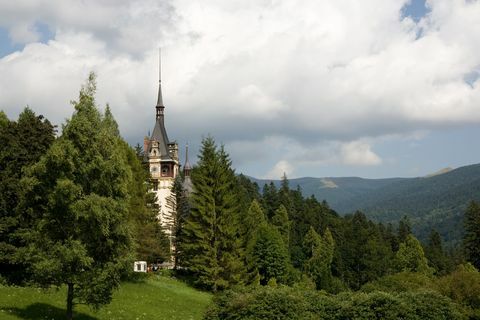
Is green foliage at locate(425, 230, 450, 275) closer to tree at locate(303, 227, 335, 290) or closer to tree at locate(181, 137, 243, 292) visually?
tree at locate(303, 227, 335, 290)

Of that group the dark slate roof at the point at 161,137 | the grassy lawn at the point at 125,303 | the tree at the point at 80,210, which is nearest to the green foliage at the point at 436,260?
the dark slate roof at the point at 161,137

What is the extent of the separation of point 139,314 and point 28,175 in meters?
11.8

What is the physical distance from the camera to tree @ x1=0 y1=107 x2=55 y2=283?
34938mm

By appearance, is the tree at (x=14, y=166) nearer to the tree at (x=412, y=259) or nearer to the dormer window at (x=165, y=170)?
the dormer window at (x=165, y=170)

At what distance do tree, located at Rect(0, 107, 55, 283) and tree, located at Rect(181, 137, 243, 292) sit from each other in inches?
759

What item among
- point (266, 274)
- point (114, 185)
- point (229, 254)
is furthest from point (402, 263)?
point (114, 185)

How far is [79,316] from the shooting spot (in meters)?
27.8

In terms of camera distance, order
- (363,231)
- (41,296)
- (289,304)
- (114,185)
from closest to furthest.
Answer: (114,185)
(289,304)
(41,296)
(363,231)

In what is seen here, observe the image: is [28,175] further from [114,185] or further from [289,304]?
[289,304]

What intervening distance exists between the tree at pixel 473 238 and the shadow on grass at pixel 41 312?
263 ft

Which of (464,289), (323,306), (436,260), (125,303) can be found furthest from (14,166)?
(436,260)

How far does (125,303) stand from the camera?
34.1m

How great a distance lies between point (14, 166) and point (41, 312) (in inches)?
520

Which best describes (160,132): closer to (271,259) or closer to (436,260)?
(271,259)
